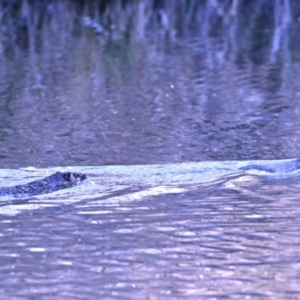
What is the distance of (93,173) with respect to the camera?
1027cm

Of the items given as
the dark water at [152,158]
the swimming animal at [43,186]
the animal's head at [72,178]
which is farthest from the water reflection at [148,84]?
the swimming animal at [43,186]

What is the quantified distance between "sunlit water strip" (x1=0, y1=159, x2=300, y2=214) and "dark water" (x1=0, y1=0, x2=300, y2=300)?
19mm

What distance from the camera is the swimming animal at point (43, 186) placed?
29.9 ft

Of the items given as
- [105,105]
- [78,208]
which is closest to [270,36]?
[105,105]

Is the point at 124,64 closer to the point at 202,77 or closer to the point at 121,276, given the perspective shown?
the point at 202,77

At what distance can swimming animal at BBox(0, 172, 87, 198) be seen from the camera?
9109mm

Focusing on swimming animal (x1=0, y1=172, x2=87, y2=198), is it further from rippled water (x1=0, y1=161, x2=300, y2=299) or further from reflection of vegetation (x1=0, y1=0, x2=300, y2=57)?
reflection of vegetation (x1=0, y1=0, x2=300, y2=57)

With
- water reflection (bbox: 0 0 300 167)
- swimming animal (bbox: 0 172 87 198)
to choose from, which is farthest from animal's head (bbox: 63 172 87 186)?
water reflection (bbox: 0 0 300 167)

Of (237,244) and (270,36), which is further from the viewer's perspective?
(270,36)

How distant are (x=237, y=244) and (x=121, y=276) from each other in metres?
1.08

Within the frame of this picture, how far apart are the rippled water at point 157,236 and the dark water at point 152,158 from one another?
0.02m

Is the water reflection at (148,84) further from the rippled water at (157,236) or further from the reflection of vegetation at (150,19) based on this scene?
the rippled water at (157,236)

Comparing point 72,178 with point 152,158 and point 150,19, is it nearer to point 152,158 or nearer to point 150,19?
point 152,158

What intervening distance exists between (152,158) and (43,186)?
6.93 feet
